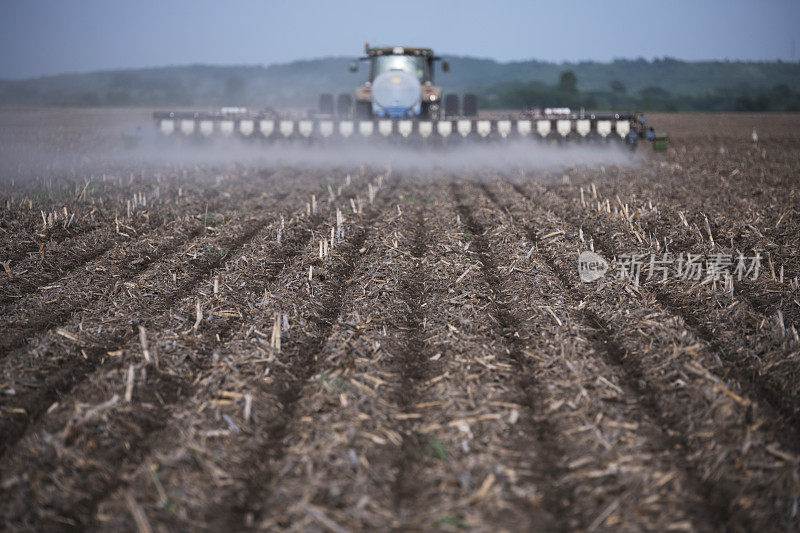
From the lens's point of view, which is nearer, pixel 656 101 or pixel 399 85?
pixel 399 85

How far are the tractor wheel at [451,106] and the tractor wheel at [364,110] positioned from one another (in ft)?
9.18

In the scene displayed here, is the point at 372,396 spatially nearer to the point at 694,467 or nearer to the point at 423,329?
the point at 423,329

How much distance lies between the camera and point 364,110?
19500 millimetres

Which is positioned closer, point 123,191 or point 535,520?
point 535,520

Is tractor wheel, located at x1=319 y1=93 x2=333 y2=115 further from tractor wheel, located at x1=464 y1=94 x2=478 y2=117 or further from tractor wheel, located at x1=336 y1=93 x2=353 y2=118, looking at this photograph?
tractor wheel, located at x1=464 y1=94 x2=478 y2=117

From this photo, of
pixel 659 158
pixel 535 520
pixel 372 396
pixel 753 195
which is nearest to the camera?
pixel 535 520

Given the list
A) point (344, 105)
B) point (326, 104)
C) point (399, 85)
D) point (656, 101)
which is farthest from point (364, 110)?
point (656, 101)

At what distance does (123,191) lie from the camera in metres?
11.2

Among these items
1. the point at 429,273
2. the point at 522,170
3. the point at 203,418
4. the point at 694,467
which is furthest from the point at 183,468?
the point at 522,170

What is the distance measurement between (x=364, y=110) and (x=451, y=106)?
3.25 metres

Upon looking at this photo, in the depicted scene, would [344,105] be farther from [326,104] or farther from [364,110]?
[364,110]

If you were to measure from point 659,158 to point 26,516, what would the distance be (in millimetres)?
18156

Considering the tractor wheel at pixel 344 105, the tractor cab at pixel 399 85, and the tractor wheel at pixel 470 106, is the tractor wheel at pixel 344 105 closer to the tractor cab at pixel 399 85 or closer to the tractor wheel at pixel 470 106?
the tractor cab at pixel 399 85

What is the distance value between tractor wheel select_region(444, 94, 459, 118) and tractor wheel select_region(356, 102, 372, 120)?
9.18 ft
